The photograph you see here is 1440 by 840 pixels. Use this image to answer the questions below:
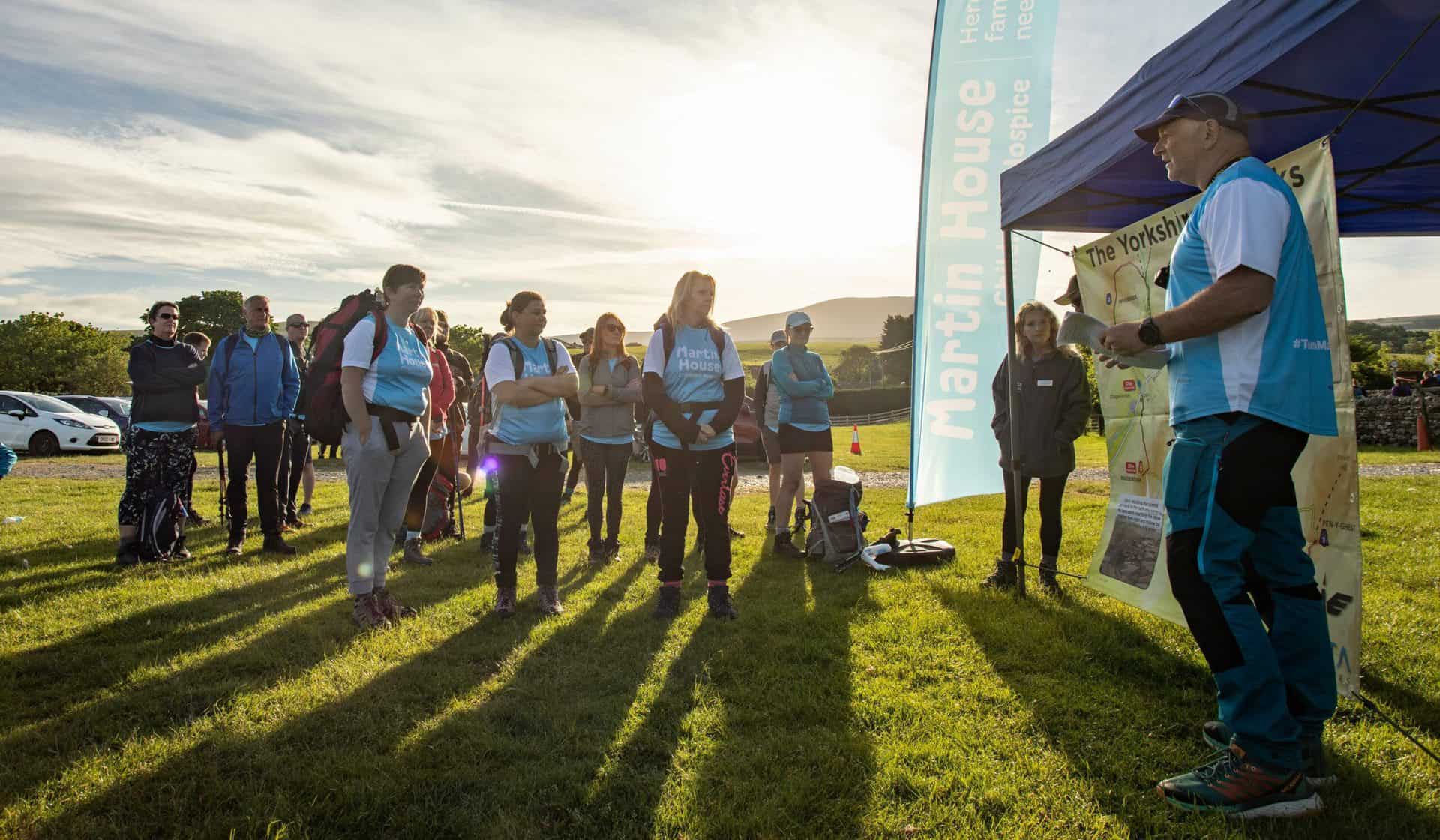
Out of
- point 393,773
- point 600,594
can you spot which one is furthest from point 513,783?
point 600,594

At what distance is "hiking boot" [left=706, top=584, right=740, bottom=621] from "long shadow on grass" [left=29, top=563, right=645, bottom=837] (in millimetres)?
1169

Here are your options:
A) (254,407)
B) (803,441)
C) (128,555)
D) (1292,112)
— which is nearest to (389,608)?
(254,407)

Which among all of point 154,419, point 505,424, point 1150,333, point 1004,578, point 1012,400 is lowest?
point 1004,578

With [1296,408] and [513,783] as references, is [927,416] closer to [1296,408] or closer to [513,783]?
[1296,408]

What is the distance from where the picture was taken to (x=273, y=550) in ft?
21.9

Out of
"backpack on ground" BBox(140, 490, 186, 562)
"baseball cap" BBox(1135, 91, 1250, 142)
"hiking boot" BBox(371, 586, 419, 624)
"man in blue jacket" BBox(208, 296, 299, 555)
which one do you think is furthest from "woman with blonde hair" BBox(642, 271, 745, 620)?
"backpack on ground" BBox(140, 490, 186, 562)

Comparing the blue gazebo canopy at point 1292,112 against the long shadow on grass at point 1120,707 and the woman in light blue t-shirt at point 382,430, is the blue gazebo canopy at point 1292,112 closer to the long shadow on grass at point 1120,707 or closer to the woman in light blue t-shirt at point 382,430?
the long shadow on grass at point 1120,707

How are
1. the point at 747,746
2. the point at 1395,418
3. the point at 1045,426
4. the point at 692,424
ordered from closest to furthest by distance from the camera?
the point at 747,746, the point at 692,424, the point at 1045,426, the point at 1395,418

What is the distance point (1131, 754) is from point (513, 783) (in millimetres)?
2353

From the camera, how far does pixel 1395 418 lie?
757 inches

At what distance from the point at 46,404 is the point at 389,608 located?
69.6ft

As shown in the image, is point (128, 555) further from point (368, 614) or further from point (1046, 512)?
point (1046, 512)

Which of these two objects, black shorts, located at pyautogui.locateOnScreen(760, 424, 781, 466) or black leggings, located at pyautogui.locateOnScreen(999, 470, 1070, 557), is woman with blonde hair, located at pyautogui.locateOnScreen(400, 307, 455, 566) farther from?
black leggings, located at pyautogui.locateOnScreen(999, 470, 1070, 557)

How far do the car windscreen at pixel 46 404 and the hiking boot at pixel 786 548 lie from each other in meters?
21.2
